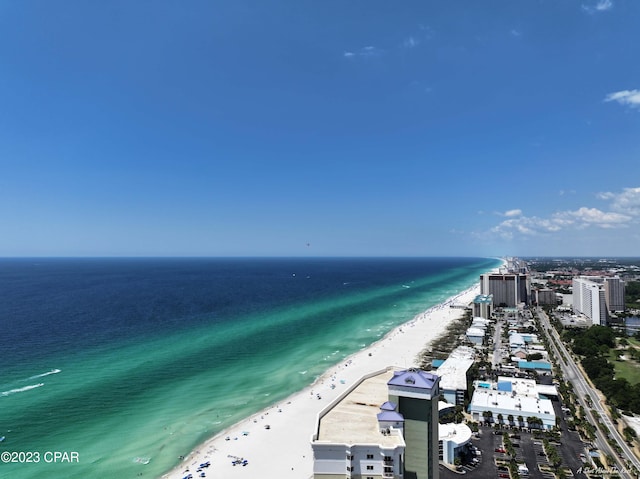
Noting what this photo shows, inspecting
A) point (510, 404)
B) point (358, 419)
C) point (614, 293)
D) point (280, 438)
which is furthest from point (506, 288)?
point (358, 419)

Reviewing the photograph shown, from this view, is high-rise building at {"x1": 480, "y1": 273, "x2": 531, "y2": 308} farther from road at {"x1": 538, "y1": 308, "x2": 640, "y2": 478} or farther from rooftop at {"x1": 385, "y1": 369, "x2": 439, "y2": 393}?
rooftop at {"x1": 385, "y1": 369, "x2": 439, "y2": 393}

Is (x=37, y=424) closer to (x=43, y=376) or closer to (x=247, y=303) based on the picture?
(x=43, y=376)

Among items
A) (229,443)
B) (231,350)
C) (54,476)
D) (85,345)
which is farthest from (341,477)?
(85,345)

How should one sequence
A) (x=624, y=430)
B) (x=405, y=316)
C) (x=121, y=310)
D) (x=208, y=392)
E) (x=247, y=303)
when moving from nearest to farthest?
(x=624, y=430)
(x=208, y=392)
(x=121, y=310)
(x=405, y=316)
(x=247, y=303)

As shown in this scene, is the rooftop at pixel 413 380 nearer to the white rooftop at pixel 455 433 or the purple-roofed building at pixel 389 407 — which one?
the purple-roofed building at pixel 389 407

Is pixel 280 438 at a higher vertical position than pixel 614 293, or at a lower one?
lower

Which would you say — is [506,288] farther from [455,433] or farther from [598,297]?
[455,433]

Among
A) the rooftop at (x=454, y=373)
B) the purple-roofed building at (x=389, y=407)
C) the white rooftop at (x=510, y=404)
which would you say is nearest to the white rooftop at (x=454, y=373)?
the rooftop at (x=454, y=373)
